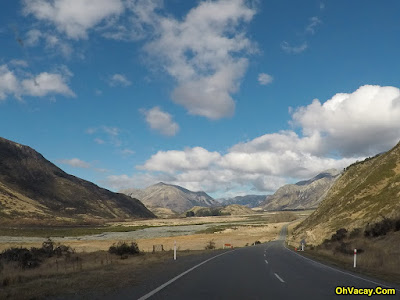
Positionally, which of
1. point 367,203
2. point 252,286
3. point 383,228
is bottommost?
point 252,286

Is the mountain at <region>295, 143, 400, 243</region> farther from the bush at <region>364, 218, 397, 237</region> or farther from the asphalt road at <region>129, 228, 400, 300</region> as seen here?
the asphalt road at <region>129, 228, 400, 300</region>

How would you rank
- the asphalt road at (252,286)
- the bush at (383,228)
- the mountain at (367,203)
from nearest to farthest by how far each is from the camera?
the asphalt road at (252,286)
the bush at (383,228)
the mountain at (367,203)

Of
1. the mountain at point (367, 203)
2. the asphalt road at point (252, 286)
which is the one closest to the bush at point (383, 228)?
the mountain at point (367, 203)

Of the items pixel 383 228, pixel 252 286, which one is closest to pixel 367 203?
pixel 383 228

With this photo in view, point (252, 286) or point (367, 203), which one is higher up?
point (367, 203)

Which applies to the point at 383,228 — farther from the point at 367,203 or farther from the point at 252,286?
the point at 252,286

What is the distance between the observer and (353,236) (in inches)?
1539

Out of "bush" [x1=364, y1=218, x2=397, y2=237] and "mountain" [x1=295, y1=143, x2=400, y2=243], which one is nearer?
"bush" [x1=364, y1=218, x2=397, y2=237]

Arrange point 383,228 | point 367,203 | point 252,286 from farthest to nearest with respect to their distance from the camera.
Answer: point 367,203 → point 383,228 → point 252,286

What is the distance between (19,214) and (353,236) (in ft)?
459

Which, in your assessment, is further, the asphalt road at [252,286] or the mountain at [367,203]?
the mountain at [367,203]

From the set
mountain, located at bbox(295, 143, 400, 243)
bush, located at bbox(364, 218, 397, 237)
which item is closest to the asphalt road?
bush, located at bbox(364, 218, 397, 237)

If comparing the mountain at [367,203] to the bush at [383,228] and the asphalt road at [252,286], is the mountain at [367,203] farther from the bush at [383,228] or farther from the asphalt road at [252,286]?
the asphalt road at [252,286]

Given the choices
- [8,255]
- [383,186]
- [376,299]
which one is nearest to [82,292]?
[376,299]
